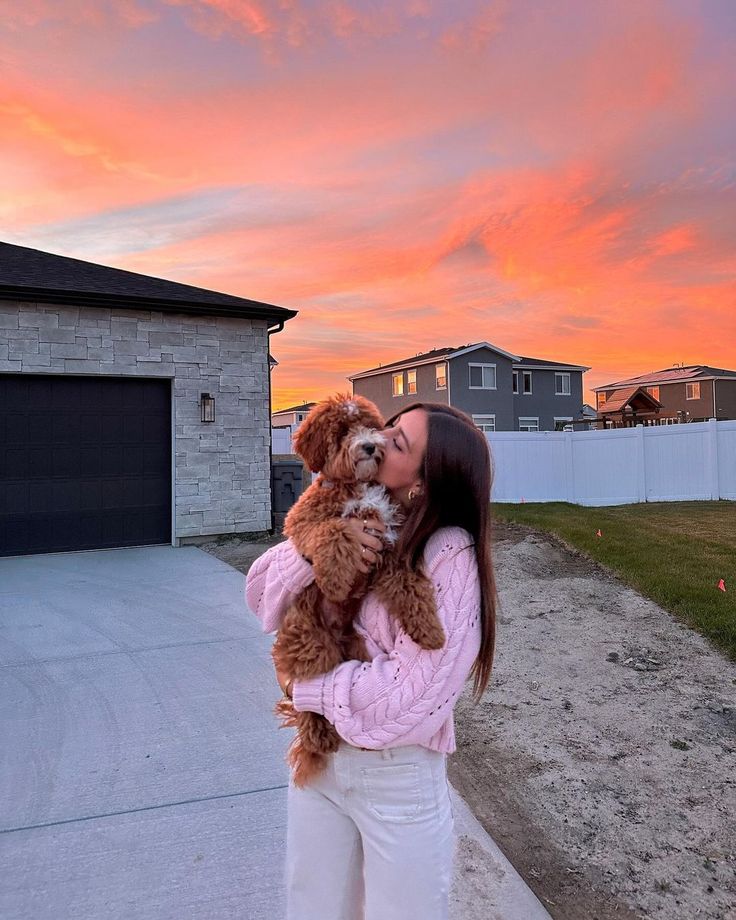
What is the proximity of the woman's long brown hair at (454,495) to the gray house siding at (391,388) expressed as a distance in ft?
99.7

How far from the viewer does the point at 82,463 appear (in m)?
8.96

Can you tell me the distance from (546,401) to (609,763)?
3539 cm

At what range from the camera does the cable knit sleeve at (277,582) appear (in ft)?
4.81

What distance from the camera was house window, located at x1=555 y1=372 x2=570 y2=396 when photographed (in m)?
37.5

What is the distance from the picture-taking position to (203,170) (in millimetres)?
8945

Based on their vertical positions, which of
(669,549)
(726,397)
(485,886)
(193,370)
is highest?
(726,397)

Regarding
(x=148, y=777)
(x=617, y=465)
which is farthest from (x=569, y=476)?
(x=148, y=777)

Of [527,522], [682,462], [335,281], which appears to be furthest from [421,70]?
[682,462]

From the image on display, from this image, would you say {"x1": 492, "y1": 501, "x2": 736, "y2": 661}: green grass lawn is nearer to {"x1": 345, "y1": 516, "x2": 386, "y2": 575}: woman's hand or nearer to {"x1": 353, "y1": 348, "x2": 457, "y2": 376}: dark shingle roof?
{"x1": 345, "y1": 516, "x2": 386, "y2": 575}: woman's hand

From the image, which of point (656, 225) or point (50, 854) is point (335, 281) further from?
point (50, 854)

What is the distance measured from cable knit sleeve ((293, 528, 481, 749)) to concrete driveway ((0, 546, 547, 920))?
1.32 m

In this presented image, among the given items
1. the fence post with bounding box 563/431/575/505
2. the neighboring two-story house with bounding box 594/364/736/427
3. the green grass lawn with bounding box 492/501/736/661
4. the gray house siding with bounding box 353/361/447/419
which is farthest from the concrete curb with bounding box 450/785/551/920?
the neighboring two-story house with bounding box 594/364/736/427

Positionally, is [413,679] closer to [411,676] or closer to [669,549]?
[411,676]

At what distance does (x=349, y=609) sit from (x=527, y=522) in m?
8.32
